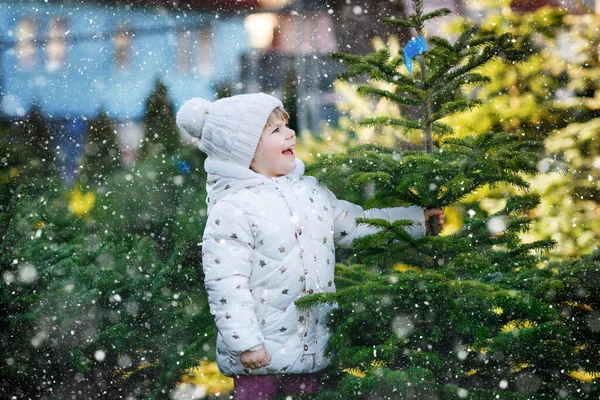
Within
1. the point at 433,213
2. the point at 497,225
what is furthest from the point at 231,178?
the point at 497,225

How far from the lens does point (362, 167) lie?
6.87 ft

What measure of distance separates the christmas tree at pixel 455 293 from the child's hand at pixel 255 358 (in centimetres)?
24

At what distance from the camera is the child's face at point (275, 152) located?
7.45ft

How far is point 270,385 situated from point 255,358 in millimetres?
200

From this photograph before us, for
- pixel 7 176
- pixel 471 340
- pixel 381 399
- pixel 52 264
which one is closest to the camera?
pixel 381 399

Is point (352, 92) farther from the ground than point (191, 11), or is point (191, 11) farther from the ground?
point (191, 11)

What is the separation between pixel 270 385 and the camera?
7.11 feet

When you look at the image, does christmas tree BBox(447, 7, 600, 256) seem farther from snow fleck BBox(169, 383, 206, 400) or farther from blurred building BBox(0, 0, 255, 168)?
blurred building BBox(0, 0, 255, 168)

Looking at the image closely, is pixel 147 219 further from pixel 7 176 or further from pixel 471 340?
pixel 471 340

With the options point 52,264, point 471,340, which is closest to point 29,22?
point 52,264

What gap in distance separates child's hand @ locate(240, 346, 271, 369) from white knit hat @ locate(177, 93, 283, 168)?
2.25 feet

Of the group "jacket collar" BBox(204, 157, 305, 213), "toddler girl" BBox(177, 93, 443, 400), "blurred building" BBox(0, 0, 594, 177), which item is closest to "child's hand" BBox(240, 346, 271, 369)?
"toddler girl" BBox(177, 93, 443, 400)

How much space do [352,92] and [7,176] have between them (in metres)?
2.04

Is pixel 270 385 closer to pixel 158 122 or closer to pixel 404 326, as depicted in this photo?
pixel 404 326
